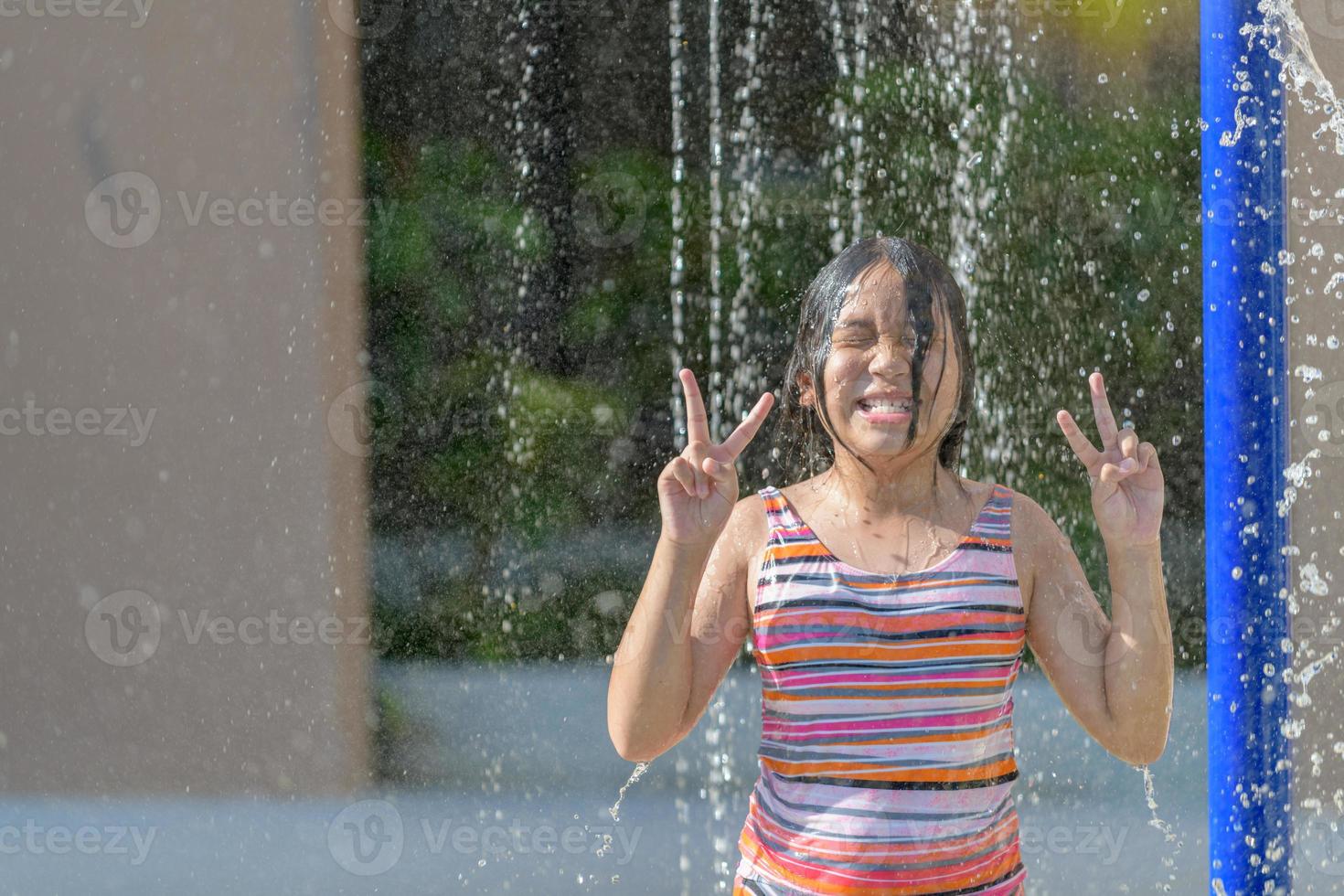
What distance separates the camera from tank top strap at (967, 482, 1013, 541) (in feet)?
4.83

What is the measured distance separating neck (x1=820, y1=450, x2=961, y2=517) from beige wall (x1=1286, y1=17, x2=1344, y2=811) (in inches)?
55.6

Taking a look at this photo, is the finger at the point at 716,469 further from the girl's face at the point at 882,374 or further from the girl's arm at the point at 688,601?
the girl's face at the point at 882,374

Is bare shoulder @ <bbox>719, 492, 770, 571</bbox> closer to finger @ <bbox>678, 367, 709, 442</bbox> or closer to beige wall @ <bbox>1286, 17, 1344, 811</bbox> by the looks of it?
finger @ <bbox>678, 367, 709, 442</bbox>

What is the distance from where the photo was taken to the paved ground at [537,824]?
347cm

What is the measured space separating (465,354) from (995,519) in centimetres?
413

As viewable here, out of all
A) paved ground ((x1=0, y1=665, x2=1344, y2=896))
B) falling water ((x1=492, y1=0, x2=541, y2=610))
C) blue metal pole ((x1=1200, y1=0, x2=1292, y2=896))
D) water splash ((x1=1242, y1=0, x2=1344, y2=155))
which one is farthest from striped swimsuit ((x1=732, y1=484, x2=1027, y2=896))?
falling water ((x1=492, y1=0, x2=541, y2=610))

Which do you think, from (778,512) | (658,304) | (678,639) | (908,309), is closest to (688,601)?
(678,639)

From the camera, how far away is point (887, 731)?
1387mm

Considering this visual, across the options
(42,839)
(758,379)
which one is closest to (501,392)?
(758,379)

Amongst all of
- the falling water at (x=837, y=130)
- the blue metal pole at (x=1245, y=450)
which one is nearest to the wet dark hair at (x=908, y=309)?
the blue metal pole at (x=1245, y=450)

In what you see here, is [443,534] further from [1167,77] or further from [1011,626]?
[1011,626]

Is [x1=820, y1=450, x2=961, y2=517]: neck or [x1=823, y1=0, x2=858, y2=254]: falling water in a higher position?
[x1=823, y1=0, x2=858, y2=254]: falling water

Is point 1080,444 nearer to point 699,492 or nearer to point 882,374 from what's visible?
point 882,374

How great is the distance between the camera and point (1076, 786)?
13.8ft
